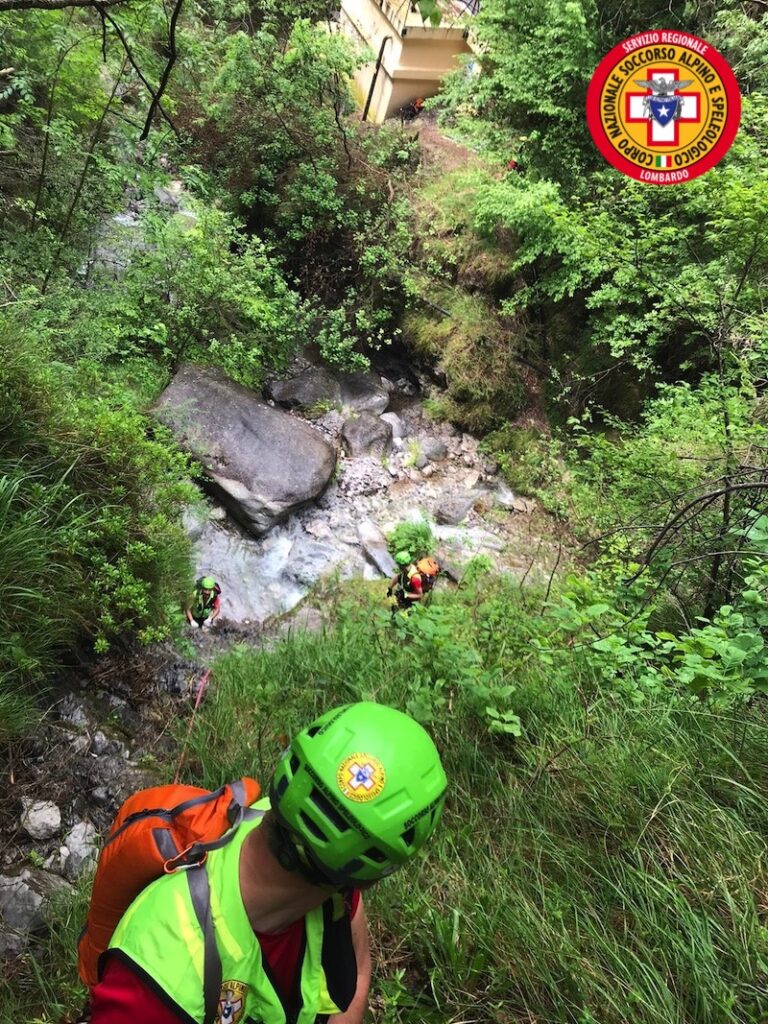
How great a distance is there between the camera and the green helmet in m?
1.25

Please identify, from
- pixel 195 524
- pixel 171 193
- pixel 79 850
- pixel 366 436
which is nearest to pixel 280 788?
pixel 79 850

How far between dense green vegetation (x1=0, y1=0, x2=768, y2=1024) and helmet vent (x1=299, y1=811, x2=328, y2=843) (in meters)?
1.09

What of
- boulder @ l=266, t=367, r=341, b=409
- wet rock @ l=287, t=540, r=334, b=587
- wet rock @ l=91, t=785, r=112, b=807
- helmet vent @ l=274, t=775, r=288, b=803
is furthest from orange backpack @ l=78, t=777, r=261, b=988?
boulder @ l=266, t=367, r=341, b=409

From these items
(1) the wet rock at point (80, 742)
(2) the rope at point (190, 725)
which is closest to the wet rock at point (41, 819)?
(1) the wet rock at point (80, 742)

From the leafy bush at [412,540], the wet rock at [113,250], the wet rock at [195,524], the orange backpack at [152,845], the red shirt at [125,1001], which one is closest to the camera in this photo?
the red shirt at [125,1001]

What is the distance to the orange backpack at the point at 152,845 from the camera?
1.39 metres

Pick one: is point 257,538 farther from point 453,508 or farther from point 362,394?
point 362,394

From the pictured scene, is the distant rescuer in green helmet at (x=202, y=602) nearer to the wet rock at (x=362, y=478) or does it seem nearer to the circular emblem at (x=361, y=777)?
the wet rock at (x=362, y=478)

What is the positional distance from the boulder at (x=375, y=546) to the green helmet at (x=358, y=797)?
5481 mm

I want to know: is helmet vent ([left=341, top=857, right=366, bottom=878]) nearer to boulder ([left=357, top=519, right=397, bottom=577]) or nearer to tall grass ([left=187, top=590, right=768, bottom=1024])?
tall grass ([left=187, top=590, right=768, bottom=1024])

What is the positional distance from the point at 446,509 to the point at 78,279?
5.50m

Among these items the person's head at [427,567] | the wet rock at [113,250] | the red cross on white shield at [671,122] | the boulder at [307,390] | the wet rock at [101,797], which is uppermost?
the red cross on white shield at [671,122]

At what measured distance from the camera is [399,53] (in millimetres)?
10602

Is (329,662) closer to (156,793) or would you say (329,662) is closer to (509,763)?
(509,763)
